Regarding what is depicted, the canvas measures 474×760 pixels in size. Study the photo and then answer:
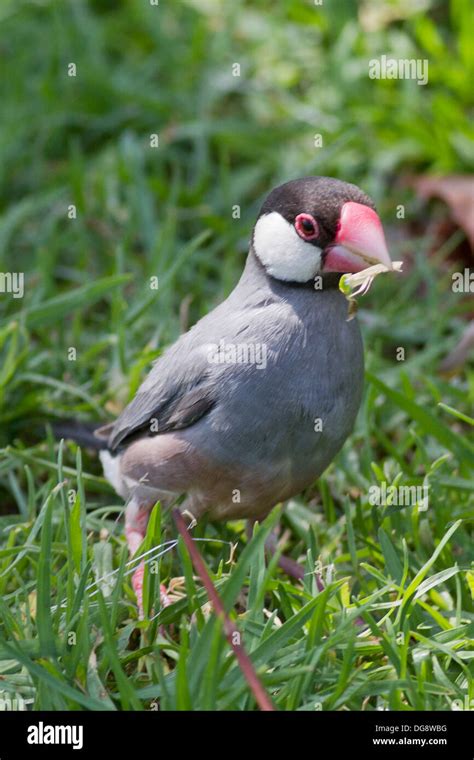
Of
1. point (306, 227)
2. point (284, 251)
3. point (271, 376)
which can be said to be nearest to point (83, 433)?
point (271, 376)

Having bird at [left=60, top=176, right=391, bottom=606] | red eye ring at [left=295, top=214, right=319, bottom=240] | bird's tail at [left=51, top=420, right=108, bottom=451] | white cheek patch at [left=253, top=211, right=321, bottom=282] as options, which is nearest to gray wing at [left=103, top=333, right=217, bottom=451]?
bird at [left=60, top=176, right=391, bottom=606]

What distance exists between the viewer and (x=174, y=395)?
3420 mm

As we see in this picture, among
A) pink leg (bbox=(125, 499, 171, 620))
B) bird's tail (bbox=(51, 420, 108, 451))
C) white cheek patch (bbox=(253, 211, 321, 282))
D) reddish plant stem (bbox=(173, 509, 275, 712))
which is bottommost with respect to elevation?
reddish plant stem (bbox=(173, 509, 275, 712))

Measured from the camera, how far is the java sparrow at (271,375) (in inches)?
126

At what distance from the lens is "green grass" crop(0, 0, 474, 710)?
291cm

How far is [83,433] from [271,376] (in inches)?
42.2

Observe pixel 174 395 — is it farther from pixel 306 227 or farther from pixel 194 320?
pixel 194 320

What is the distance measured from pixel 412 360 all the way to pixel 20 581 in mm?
2059

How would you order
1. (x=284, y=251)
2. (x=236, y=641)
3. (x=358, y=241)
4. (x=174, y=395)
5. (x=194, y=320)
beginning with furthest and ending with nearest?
(x=194, y=320), (x=174, y=395), (x=284, y=251), (x=358, y=241), (x=236, y=641)

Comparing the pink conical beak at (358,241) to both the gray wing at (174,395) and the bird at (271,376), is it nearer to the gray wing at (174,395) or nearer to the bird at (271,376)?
the bird at (271,376)

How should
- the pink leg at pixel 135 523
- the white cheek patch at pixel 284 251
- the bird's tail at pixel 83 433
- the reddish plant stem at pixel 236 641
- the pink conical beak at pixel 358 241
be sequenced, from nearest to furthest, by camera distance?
the reddish plant stem at pixel 236 641
the pink conical beak at pixel 358 241
the white cheek patch at pixel 284 251
the pink leg at pixel 135 523
the bird's tail at pixel 83 433

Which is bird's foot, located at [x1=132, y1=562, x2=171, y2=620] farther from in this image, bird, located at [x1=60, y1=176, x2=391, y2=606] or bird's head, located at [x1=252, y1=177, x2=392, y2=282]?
bird's head, located at [x1=252, y1=177, x2=392, y2=282]

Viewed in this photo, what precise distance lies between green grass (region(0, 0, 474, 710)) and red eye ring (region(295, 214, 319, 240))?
78 centimetres

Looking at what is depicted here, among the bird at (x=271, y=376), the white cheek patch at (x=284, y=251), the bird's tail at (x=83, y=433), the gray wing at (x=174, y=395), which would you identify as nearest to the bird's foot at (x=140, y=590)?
the bird at (x=271, y=376)
